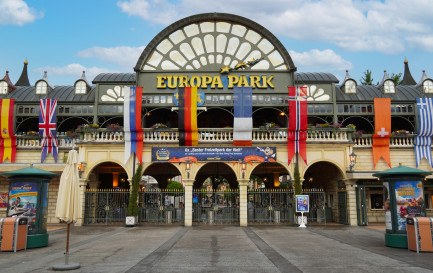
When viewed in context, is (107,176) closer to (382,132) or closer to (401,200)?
(382,132)

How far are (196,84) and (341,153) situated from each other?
13.0 m

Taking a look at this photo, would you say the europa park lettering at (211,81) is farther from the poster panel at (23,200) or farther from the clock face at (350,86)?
the poster panel at (23,200)

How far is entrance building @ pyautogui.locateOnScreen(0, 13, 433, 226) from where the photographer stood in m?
24.6

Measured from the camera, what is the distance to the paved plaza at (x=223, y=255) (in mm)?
9953

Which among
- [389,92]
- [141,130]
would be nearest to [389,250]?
[141,130]

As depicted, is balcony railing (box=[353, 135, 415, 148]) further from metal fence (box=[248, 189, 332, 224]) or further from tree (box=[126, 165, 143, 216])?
tree (box=[126, 165, 143, 216])

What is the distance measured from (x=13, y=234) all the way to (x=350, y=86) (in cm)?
2886

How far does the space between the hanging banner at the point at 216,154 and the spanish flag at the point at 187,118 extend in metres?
0.72

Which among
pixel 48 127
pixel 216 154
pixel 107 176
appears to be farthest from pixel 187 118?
pixel 48 127

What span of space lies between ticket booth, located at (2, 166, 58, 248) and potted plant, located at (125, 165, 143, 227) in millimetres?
8426

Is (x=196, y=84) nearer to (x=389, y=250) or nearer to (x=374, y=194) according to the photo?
(x=374, y=194)

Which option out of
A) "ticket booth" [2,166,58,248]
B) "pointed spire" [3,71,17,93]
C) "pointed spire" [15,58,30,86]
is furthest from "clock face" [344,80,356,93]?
"pointed spire" [15,58,30,86]

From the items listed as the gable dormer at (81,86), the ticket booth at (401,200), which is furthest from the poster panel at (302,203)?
the gable dormer at (81,86)

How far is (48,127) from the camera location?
27344 millimetres
